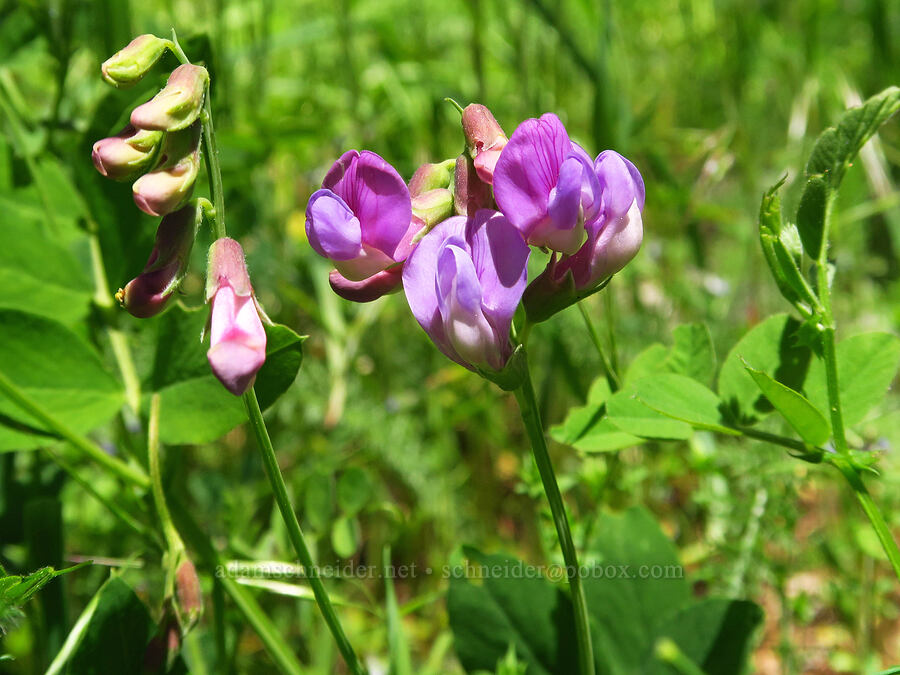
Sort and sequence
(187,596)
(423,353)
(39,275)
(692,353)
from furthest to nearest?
(423,353)
(39,275)
(692,353)
(187,596)

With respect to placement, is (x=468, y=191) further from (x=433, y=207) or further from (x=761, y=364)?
(x=761, y=364)

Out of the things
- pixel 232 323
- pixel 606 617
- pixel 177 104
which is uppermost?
pixel 177 104

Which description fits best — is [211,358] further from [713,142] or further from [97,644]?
[713,142]

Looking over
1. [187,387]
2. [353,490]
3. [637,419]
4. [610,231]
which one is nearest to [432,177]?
[610,231]

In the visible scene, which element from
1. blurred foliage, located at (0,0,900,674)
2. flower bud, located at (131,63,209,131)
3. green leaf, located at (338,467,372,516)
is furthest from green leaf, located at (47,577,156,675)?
flower bud, located at (131,63,209,131)

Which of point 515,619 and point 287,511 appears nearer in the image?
point 287,511

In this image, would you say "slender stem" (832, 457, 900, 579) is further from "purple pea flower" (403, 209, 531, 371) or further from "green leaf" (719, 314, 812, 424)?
"purple pea flower" (403, 209, 531, 371)

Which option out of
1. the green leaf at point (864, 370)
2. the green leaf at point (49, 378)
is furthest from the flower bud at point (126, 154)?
the green leaf at point (864, 370)
